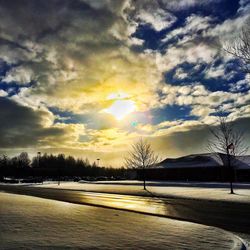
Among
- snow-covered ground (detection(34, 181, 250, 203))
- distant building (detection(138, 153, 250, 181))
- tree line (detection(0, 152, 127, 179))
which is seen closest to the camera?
snow-covered ground (detection(34, 181, 250, 203))

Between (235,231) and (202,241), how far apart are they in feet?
9.28

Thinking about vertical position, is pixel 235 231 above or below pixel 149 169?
below

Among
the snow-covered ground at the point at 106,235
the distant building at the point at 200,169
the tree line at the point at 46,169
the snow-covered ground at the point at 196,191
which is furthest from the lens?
the tree line at the point at 46,169

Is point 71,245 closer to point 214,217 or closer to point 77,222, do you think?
point 77,222

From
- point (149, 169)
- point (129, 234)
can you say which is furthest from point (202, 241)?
point (149, 169)

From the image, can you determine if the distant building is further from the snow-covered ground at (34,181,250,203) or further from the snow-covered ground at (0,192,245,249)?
the snow-covered ground at (0,192,245,249)

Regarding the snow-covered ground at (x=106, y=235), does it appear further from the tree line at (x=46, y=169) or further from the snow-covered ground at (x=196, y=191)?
the tree line at (x=46, y=169)

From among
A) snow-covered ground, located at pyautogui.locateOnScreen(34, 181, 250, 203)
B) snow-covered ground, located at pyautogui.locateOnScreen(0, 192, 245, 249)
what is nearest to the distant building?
snow-covered ground, located at pyautogui.locateOnScreen(34, 181, 250, 203)

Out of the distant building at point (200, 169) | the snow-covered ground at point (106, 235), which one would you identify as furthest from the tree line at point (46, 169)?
the snow-covered ground at point (106, 235)

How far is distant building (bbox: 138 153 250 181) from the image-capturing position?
54750 mm

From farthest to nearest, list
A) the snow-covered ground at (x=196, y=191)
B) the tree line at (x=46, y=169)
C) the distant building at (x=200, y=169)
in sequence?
the tree line at (x=46, y=169) < the distant building at (x=200, y=169) < the snow-covered ground at (x=196, y=191)

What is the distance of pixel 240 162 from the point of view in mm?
56531

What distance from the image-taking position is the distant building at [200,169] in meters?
54.8

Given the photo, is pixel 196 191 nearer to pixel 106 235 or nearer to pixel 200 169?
pixel 106 235
